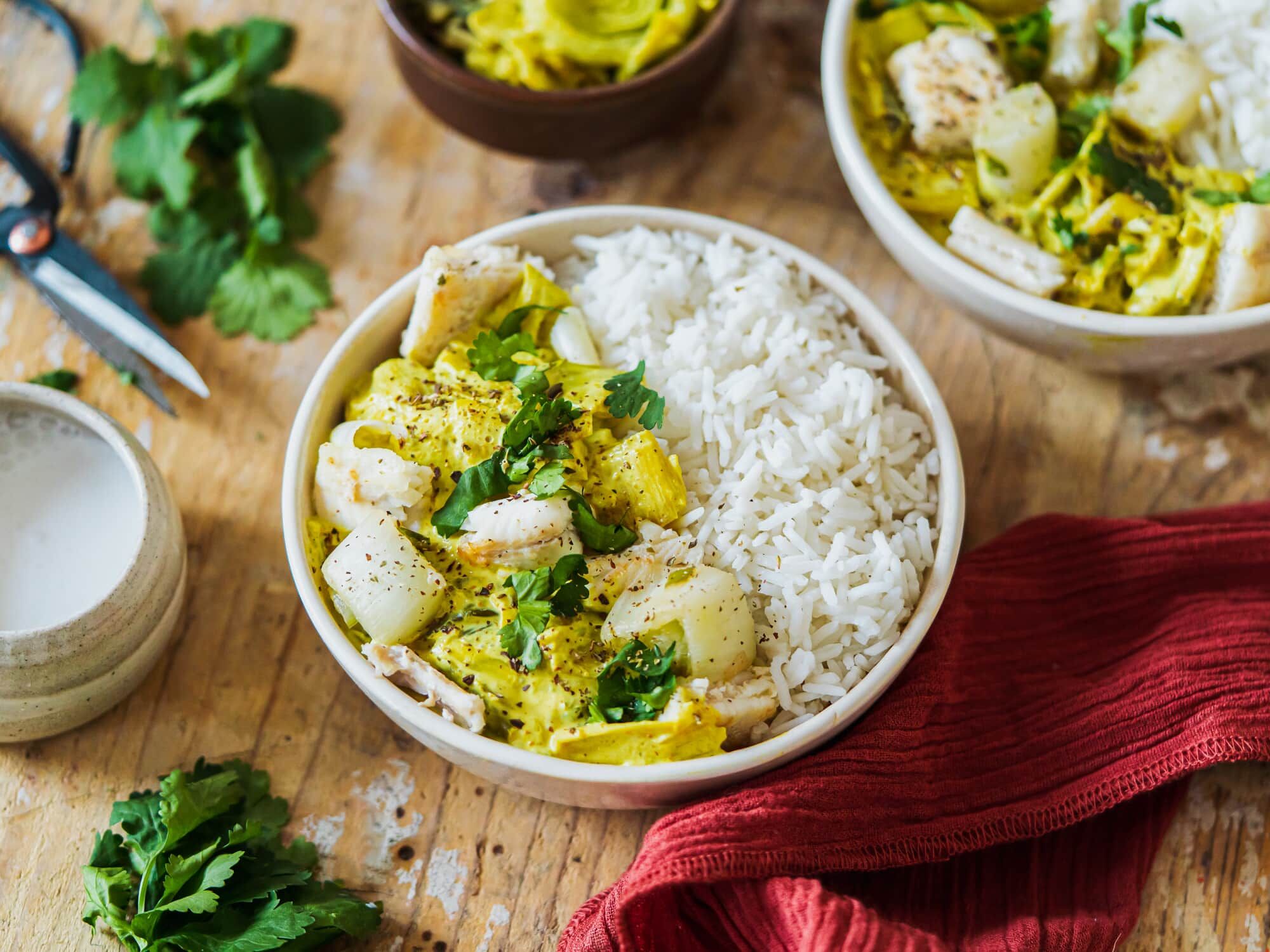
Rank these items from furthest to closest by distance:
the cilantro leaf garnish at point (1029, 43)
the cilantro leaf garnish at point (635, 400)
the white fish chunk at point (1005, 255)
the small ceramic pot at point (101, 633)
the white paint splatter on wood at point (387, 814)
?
1. the cilantro leaf garnish at point (1029, 43)
2. the white fish chunk at point (1005, 255)
3. the white paint splatter on wood at point (387, 814)
4. the cilantro leaf garnish at point (635, 400)
5. the small ceramic pot at point (101, 633)

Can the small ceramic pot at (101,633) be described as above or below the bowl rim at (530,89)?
below

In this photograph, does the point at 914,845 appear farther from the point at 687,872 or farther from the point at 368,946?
the point at 368,946

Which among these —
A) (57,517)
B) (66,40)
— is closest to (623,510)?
(57,517)

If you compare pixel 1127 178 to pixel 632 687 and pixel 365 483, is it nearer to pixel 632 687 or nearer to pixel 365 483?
pixel 632 687

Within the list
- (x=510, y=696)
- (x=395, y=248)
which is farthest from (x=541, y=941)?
(x=395, y=248)

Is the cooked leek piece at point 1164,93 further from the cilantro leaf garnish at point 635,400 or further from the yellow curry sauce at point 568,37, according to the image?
the cilantro leaf garnish at point 635,400

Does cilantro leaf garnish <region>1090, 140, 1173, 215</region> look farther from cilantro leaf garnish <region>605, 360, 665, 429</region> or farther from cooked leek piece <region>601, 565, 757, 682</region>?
cooked leek piece <region>601, 565, 757, 682</region>

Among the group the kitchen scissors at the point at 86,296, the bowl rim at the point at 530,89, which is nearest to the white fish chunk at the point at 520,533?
the kitchen scissors at the point at 86,296
